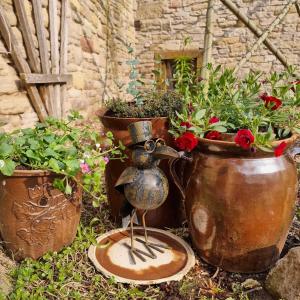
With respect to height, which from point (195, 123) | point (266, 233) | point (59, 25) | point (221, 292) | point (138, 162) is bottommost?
point (221, 292)

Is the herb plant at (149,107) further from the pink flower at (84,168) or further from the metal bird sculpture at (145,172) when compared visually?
the pink flower at (84,168)

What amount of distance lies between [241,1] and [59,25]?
4008mm

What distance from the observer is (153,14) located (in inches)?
259

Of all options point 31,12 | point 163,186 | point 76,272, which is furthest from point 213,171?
point 31,12

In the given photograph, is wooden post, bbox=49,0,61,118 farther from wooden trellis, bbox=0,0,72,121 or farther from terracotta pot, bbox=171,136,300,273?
A: terracotta pot, bbox=171,136,300,273

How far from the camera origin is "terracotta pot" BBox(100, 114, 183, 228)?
185 cm

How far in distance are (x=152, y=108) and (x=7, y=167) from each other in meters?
0.93

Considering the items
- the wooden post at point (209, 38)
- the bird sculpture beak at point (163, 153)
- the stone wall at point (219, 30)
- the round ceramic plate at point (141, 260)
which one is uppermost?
the stone wall at point (219, 30)

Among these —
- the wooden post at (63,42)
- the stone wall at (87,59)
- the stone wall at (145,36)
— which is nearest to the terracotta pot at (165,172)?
the stone wall at (87,59)

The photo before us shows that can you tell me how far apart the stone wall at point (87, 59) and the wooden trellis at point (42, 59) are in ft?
0.23

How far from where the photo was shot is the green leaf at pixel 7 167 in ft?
4.64

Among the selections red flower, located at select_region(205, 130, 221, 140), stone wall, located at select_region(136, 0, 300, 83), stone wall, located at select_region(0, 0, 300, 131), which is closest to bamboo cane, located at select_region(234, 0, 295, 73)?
red flower, located at select_region(205, 130, 221, 140)

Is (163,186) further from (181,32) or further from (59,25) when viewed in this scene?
(181,32)

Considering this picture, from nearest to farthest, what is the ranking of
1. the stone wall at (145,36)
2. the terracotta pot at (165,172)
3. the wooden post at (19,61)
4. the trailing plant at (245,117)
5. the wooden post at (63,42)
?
the trailing plant at (245,117)
the terracotta pot at (165,172)
the wooden post at (19,61)
the wooden post at (63,42)
the stone wall at (145,36)
